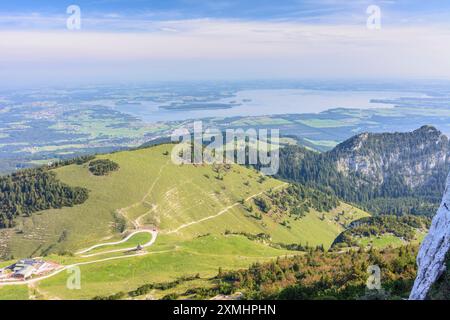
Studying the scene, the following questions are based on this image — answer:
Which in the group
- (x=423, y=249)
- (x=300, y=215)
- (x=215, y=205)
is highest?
(x=423, y=249)

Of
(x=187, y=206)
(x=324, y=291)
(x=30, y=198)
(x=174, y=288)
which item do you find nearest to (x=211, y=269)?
(x=174, y=288)

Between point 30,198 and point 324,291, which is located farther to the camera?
point 30,198

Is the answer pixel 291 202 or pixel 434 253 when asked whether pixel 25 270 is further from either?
pixel 291 202

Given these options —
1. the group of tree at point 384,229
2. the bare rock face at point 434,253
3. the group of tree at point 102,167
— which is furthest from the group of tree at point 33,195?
the bare rock face at point 434,253

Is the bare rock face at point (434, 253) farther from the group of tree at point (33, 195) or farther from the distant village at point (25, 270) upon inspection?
the group of tree at point (33, 195)

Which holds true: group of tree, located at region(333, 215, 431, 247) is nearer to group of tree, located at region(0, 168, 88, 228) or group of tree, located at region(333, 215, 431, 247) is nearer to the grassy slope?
the grassy slope

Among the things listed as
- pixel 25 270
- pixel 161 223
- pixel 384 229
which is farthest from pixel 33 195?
pixel 384 229
